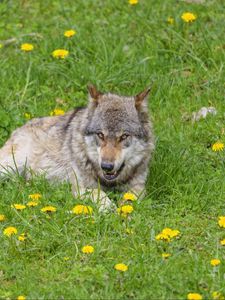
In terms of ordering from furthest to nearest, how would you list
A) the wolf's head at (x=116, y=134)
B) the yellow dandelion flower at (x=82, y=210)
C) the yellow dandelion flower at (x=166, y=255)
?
the wolf's head at (x=116, y=134)
the yellow dandelion flower at (x=82, y=210)
the yellow dandelion flower at (x=166, y=255)

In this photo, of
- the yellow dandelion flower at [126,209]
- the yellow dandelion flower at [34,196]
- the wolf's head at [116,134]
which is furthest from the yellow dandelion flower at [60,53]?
the yellow dandelion flower at [126,209]

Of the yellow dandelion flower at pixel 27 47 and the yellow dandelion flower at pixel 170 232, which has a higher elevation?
the yellow dandelion flower at pixel 170 232

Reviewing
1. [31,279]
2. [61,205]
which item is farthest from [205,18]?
[31,279]

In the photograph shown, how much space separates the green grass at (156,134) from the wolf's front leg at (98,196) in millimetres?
123

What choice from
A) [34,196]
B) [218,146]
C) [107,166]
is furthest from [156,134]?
[34,196]

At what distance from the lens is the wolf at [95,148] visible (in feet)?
24.1

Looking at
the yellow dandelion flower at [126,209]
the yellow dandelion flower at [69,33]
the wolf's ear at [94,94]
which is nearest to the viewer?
the yellow dandelion flower at [126,209]

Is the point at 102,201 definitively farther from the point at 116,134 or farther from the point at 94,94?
the point at 94,94

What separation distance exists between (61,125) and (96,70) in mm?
1281

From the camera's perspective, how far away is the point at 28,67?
31.4 ft

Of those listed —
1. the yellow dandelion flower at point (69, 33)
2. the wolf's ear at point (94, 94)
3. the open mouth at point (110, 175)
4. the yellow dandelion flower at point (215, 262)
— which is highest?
the wolf's ear at point (94, 94)

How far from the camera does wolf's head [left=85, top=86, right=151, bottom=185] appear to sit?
729 cm

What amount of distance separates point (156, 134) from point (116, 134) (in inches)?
46.8

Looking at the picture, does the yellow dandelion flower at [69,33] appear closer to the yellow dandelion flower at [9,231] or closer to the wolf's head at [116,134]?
the wolf's head at [116,134]
